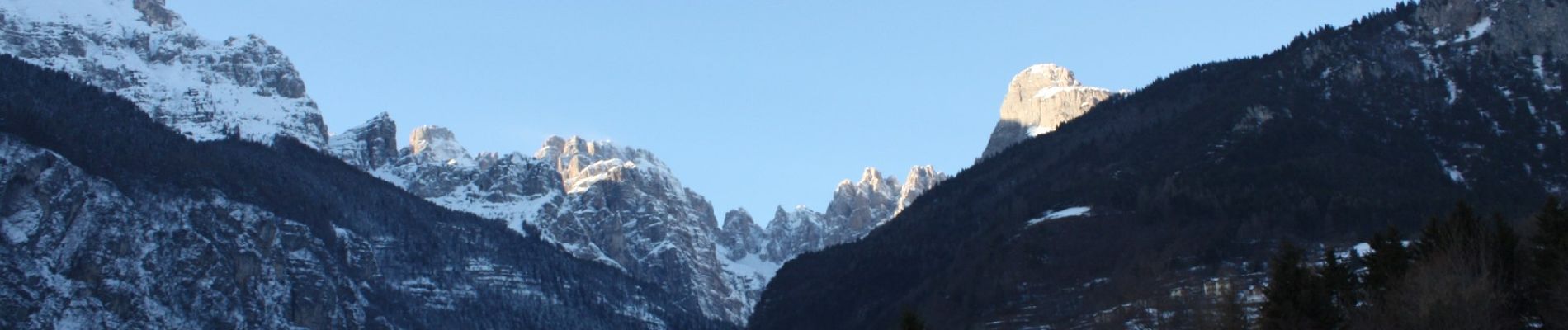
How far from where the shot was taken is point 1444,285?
81188mm

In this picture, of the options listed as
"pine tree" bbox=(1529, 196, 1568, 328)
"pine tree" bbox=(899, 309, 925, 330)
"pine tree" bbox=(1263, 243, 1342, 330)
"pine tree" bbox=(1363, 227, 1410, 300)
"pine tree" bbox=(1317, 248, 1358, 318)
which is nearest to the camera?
"pine tree" bbox=(899, 309, 925, 330)

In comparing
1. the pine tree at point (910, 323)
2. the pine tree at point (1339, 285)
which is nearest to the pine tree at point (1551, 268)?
A: the pine tree at point (1339, 285)

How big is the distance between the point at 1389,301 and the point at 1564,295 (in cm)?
932

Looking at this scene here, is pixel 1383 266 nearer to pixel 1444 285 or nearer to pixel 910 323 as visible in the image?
pixel 1444 285

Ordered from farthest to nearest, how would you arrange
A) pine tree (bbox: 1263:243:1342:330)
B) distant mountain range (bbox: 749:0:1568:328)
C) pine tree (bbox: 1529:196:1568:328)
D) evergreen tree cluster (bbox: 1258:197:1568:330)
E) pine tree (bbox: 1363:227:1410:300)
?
distant mountain range (bbox: 749:0:1568:328)
pine tree (bbox: 1363:227:1410:300)
pine tree (bbox: 1263:243:1342:330)
evergreen tree cluster (bbox: 1258:197:1568:330)
pine tree (bbox: 1529:196:1568:328)

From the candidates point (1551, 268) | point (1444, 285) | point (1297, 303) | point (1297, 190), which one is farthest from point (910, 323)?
point (1297, 190)

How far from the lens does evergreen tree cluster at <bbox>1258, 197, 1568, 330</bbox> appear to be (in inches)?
3155

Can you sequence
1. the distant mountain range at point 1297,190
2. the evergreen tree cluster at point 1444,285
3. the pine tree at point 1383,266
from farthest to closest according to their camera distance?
the distant mountain range at point 1297,190, the pine tree at point 1383,266, the evergreen tree cluster at point 1444,285

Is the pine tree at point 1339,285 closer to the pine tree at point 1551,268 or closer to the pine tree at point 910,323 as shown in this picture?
the pine tree at point 1551,268

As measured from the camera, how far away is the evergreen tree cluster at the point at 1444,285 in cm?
8012

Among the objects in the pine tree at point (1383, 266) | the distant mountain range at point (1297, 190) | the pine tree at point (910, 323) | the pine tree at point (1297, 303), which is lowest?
the pine tree at point (910, 323)

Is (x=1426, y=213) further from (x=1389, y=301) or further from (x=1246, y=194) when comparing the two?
(x=1389, y=301)

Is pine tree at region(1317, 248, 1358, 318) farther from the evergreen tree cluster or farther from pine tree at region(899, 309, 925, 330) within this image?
pine tree at region(899, 309, 925, 330)

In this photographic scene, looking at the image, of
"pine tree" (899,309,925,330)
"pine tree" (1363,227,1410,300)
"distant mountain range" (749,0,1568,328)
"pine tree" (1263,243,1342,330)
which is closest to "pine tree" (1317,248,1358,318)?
"pine tree" (1263,243,1342,330)
